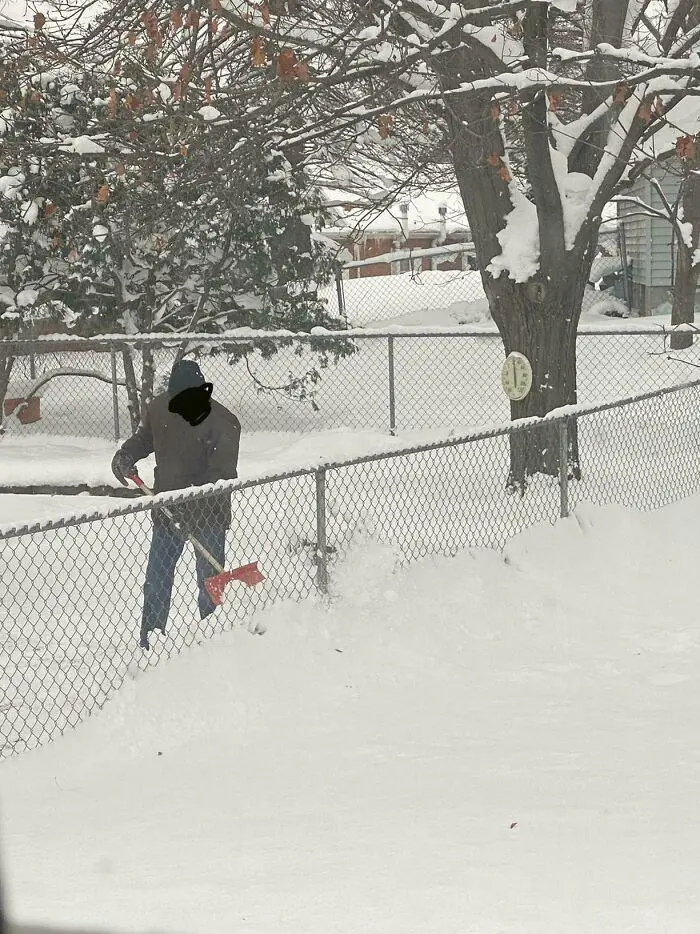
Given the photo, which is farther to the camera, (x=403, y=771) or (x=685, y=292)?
(x=685, y=292)

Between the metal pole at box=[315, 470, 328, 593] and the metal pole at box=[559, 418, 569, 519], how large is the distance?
2.05m

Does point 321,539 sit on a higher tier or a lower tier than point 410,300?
lower

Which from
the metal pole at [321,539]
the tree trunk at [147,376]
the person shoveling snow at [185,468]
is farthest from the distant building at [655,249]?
the metal pole at [321,539]

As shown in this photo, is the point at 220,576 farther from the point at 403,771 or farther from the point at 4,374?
the point at 4,374

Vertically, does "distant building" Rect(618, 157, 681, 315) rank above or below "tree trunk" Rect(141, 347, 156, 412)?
above

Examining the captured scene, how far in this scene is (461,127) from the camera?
8.09m

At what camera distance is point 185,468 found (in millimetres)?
6301

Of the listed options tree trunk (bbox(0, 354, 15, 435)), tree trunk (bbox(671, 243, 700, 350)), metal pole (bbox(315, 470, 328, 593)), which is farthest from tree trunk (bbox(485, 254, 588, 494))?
tree trunk (bbox(671, 243, 700, 350))

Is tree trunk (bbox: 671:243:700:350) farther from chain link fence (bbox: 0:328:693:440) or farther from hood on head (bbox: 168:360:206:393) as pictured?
hood on head (bbox: 168:360:206:393)

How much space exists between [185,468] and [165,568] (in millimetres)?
544

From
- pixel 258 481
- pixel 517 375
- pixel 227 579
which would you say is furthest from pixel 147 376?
pixel 258 481

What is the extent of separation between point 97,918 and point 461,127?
627 cm

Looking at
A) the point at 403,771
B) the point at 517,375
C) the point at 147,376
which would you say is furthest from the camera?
the point at 147,376

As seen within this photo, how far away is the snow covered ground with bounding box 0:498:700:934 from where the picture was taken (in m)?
3.18
